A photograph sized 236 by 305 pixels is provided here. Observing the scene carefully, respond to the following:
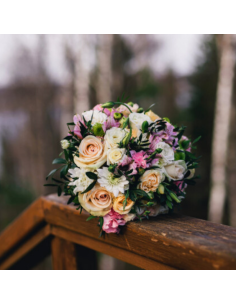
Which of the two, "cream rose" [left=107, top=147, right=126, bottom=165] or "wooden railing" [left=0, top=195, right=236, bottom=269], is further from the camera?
"cream rose" [left=107, top=147, right=126, bottom=165]

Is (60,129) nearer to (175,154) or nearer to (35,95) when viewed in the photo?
(35,95)

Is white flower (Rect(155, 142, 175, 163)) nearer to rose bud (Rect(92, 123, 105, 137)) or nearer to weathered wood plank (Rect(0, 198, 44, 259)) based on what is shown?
rose bud (Rect(92, 123, 105, 137))

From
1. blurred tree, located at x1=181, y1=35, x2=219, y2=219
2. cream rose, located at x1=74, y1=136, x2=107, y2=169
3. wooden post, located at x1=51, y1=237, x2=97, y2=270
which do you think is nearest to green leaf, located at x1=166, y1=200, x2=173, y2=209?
cream rose, located at x1=74, y1=136, x2=107, y2=169

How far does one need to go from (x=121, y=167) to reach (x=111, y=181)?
0.20 feet

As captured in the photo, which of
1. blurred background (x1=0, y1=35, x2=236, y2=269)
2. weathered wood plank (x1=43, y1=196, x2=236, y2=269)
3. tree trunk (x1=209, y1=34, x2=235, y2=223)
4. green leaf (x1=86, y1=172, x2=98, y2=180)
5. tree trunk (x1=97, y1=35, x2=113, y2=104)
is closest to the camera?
weathered wood plank (x1=43, y1=196, x2=236, y2=269)

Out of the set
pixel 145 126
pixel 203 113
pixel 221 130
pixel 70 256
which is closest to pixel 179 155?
pixel 145 126

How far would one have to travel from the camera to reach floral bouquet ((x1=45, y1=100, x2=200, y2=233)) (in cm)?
72

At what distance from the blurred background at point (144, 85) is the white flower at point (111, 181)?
3.18 meters

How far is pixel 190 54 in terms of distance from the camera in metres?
3.58

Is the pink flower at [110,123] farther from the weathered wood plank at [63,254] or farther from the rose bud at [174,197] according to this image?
the weathered wood plank at [63,254]

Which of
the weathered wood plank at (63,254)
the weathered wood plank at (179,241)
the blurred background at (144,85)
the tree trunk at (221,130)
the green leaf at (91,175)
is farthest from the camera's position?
the blurred background at (144,85)

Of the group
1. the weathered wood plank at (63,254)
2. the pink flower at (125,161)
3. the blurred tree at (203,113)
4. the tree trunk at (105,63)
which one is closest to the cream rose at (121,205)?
the pink flower at (125,161)

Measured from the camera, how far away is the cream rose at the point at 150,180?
0.72 meters

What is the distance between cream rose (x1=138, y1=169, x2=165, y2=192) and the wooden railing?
121mm
